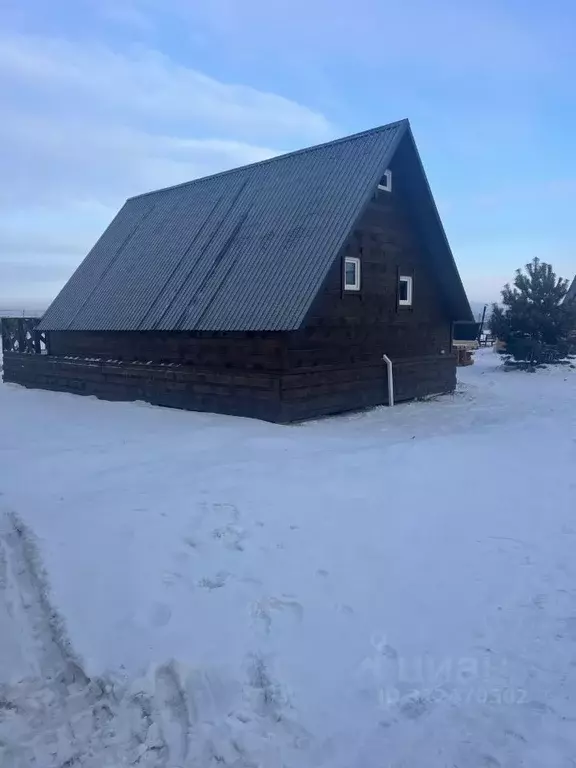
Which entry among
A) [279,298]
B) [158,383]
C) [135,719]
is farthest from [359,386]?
[135,719]

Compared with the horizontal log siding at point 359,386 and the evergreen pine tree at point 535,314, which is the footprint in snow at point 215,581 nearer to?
the horizontal log siding at point 359,386

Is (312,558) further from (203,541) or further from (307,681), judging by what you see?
(307,681)

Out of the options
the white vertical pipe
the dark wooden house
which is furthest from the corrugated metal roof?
the white vertical pipe

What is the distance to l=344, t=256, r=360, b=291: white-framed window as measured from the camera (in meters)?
13.4

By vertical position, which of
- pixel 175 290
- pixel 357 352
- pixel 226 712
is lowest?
pixel 226 712

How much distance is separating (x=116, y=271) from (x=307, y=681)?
53.1 ft

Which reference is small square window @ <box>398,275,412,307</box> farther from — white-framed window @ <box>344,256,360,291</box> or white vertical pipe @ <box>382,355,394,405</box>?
white-framed window @ <box>344,256,360,291</box>

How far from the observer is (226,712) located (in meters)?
3.26

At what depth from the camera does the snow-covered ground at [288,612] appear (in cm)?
309

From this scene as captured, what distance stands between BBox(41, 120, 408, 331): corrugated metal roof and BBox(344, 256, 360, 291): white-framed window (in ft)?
3.54

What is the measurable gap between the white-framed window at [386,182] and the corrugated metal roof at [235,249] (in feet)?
2.53

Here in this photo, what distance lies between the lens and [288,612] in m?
4.22

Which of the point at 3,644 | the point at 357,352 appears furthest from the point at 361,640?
the point at 357,352

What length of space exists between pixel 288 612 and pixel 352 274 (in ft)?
34.4
